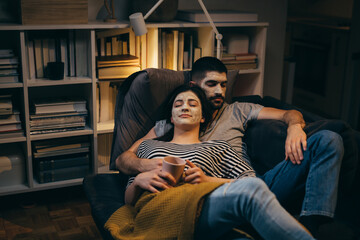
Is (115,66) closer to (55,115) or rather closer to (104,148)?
(55,115)

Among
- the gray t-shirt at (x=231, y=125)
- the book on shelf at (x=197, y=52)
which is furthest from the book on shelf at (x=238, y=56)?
the gray t-shirt at (x=231, y=125)

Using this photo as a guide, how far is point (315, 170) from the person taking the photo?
173cm

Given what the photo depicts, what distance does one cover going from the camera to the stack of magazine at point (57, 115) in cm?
270

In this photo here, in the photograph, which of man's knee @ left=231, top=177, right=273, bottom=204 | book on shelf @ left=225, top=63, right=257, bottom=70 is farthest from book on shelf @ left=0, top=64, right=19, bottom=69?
man's knee @ left=231, top=177, right=273, bottom=204

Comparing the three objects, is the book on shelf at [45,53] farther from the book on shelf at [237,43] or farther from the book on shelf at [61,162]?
the book on shelf at [237,43]

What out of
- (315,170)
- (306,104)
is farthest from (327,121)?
(306,104)

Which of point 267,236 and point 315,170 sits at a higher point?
point 315,170

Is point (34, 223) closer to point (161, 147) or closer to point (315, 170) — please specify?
point (161, 147)

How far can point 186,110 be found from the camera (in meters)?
2.13

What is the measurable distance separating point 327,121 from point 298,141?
222 millimetres

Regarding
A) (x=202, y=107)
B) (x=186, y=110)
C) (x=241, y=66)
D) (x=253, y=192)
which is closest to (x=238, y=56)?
(x=241, y=66)

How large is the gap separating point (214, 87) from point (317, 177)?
83cm

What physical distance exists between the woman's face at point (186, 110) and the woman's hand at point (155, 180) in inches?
15.1

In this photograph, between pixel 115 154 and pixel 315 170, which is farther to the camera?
pixel 115 154
